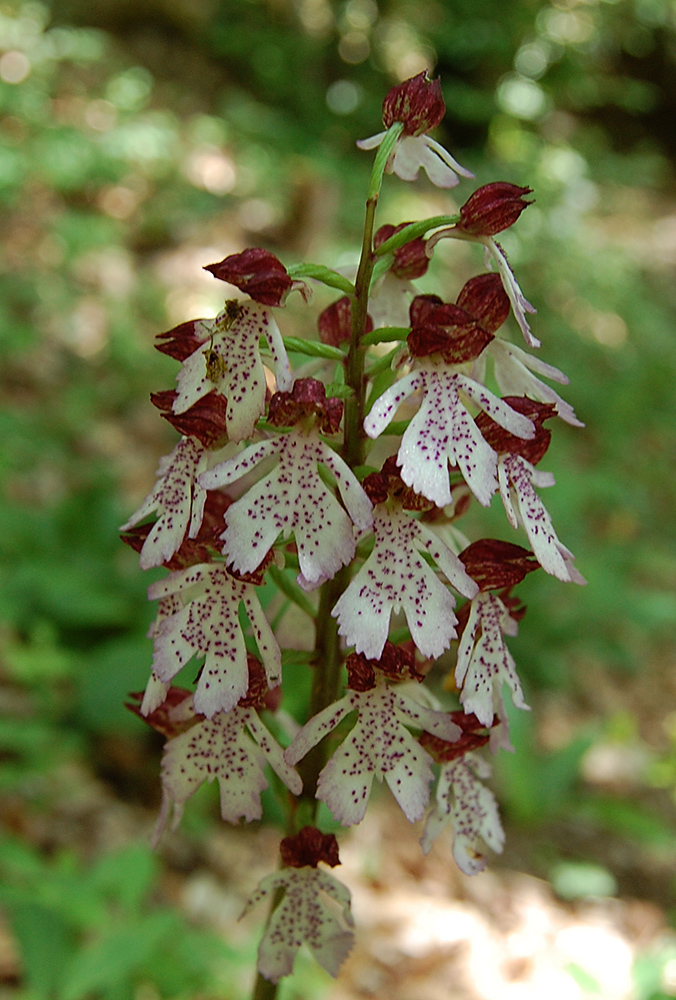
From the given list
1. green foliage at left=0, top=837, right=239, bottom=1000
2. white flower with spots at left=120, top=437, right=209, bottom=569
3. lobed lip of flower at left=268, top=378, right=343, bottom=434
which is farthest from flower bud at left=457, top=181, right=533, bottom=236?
green foliage at left=0, top=837, right=239, bottom=1000

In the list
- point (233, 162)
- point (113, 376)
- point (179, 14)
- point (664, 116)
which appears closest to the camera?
point (113, 376)

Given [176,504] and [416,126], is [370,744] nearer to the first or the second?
[176,504]

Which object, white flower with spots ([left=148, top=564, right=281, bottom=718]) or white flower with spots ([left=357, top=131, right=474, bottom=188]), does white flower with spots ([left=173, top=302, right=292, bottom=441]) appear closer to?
white flower with spots ([left=148, top=564, right=281, bottom=718])

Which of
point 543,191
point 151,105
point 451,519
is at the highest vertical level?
point 151,105

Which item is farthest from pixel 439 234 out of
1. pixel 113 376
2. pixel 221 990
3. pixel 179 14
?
pixel 179 14

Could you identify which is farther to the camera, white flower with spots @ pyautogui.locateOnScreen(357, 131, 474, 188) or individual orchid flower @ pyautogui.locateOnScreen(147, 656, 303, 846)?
white flower with spots @ pyautogui.locateOnScreen(357, 131, 474, 188)

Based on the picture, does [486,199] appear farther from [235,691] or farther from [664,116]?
[664,116]

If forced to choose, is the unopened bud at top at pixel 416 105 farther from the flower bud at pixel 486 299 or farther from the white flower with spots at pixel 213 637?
the white flower with spots at pixel 213 637
